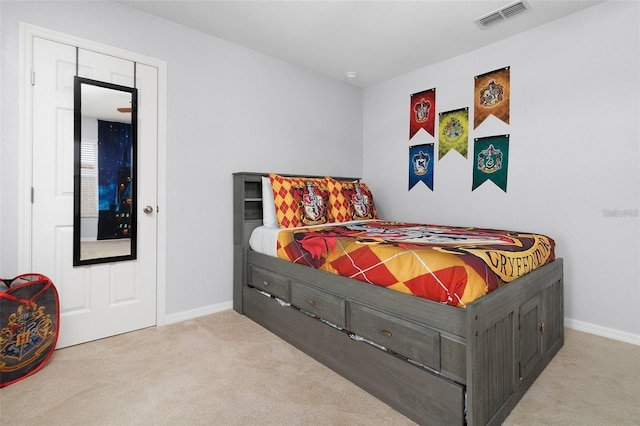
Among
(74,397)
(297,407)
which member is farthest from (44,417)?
(297,407)

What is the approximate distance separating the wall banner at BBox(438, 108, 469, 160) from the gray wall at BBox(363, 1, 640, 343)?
0.25ft

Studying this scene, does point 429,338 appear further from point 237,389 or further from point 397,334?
point 237,389

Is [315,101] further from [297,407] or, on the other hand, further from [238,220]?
[297,407]

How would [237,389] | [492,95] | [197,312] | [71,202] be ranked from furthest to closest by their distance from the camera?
[492,95] → [197,312] → [71,202] → [237,389]

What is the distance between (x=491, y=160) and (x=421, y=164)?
0.75 metres

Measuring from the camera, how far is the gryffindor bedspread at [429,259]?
145 centimetres

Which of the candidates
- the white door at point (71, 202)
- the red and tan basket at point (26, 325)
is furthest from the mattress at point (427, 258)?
the red and tan basket at point (26, 325)

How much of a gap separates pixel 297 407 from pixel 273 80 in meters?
2.95

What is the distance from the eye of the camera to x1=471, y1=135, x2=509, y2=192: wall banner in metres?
2.99

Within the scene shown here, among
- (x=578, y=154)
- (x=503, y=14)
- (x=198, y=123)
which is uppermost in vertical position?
(x=503, y=14)

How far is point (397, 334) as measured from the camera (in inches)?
63.6

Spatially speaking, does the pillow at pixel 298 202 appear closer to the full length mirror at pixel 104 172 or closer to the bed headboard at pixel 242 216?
the bed headboard at pixel 242 216

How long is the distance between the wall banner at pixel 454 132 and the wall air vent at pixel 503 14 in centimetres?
79

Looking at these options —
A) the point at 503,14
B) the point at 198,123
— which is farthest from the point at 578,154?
the point at 198,123
